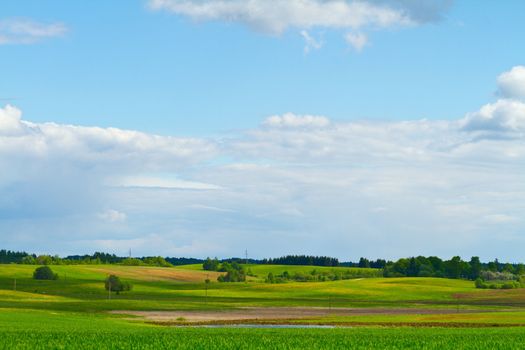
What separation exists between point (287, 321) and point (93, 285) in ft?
320

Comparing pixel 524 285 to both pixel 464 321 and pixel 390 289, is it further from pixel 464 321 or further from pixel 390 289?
pixel 464 321

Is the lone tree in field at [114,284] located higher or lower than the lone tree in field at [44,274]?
lower

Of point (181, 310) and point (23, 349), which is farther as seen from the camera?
point (181, 310)

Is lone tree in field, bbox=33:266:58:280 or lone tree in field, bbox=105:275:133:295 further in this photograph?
lone tree in field, bbox=33:266:58:280

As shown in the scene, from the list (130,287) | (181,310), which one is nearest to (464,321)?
(181,310)

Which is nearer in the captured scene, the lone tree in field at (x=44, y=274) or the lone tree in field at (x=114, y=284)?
the lone tree in field at (x=114, y=284)

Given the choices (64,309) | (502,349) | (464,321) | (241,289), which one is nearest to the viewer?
(502,349)

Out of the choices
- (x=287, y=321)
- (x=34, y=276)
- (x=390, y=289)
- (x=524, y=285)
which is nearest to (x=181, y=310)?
(x=287, y=321)

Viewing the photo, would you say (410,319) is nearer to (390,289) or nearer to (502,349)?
(502,349)

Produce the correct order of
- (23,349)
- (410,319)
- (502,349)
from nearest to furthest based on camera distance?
(23,349) → (502,349) → (410,319)

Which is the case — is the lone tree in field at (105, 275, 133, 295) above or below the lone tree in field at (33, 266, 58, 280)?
below

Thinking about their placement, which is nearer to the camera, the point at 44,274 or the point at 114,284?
the point at 114,284

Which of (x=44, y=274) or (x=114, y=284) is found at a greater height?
(x=44, y=274)

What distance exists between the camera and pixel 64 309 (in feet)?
364
